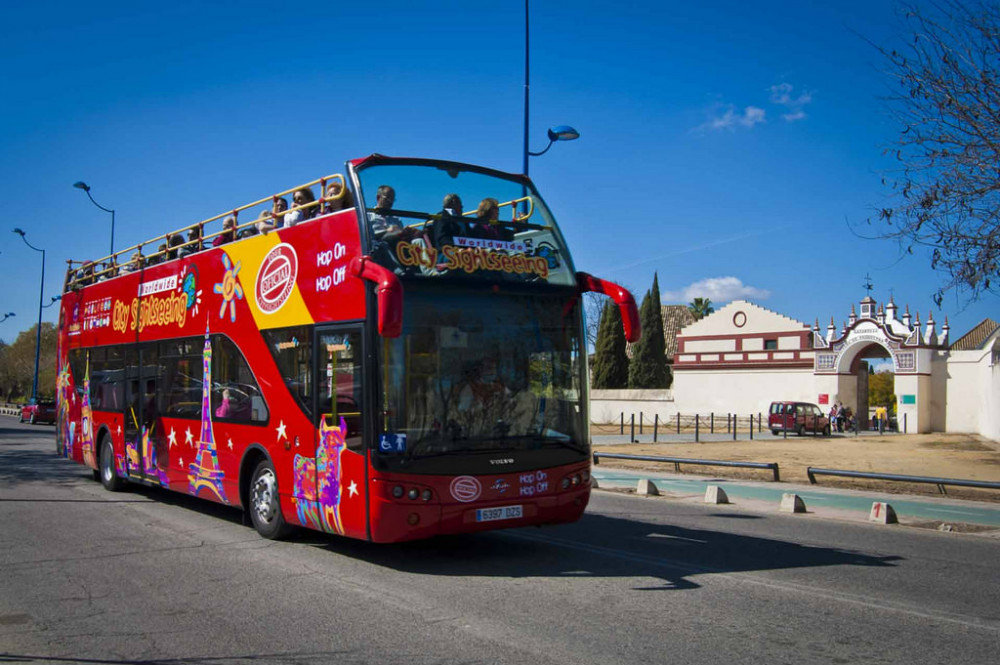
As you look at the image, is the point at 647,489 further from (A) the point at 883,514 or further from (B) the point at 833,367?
(B) the point at 833,367

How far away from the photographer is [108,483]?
14.8m

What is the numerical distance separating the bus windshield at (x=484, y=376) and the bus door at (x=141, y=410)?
252 inches

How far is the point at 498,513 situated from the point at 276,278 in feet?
12.4

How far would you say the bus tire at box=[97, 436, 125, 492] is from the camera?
1454 cm

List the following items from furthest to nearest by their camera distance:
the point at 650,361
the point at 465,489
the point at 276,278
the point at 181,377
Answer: the point at 650,361, the point at 181,377, the point at 276,278, the point at 465,489

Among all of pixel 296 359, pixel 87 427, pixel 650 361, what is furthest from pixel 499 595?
pixel 650 361

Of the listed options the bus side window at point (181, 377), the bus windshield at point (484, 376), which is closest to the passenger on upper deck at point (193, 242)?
the bus side window at point (181, 377)

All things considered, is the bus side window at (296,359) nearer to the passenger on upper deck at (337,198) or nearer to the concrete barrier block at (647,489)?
the passenger on upper deck at (337,198)

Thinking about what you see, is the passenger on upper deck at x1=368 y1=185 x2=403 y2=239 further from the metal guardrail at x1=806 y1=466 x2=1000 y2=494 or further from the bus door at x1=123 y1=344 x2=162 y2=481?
the metal guardrail at x1=806 y1=466 x2=1000 y2=494

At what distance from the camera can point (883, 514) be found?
12.8 meters

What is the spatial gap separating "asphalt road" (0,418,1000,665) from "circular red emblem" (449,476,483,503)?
73cm

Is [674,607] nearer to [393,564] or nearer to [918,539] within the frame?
[393,564]

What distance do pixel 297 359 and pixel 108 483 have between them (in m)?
7.48

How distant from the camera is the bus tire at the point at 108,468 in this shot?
14539 mm
